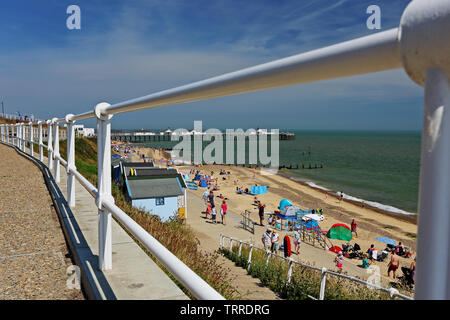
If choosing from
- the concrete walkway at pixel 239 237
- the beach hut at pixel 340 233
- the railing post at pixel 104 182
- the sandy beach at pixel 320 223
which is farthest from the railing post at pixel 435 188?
the beach hut at pixel 340 233

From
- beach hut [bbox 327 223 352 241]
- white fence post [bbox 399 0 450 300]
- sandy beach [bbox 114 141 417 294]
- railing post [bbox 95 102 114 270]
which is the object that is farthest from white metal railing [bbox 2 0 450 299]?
beach hut [bbox 327 223 352 241]

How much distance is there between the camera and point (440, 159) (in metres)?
0.61

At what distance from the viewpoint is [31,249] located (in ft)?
12.5

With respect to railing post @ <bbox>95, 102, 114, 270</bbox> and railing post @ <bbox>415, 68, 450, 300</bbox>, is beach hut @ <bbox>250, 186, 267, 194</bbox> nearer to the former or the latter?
railing post @ <bbox>95, 102, 114, 270</bbox>

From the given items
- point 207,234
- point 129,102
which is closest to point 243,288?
point 129,102

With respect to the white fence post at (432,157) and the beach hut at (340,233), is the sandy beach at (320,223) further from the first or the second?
the white fence post at (432,157)

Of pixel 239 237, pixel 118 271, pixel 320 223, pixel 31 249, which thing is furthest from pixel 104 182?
pixel 320 223

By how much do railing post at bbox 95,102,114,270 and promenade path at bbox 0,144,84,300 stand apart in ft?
1.26

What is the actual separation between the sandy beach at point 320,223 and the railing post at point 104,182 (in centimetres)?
1223

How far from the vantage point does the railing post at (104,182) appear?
2740 millimetres

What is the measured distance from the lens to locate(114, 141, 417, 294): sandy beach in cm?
1750

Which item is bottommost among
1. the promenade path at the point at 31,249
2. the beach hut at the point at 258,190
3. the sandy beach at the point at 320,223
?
the sandy beach at the point at 320,223
